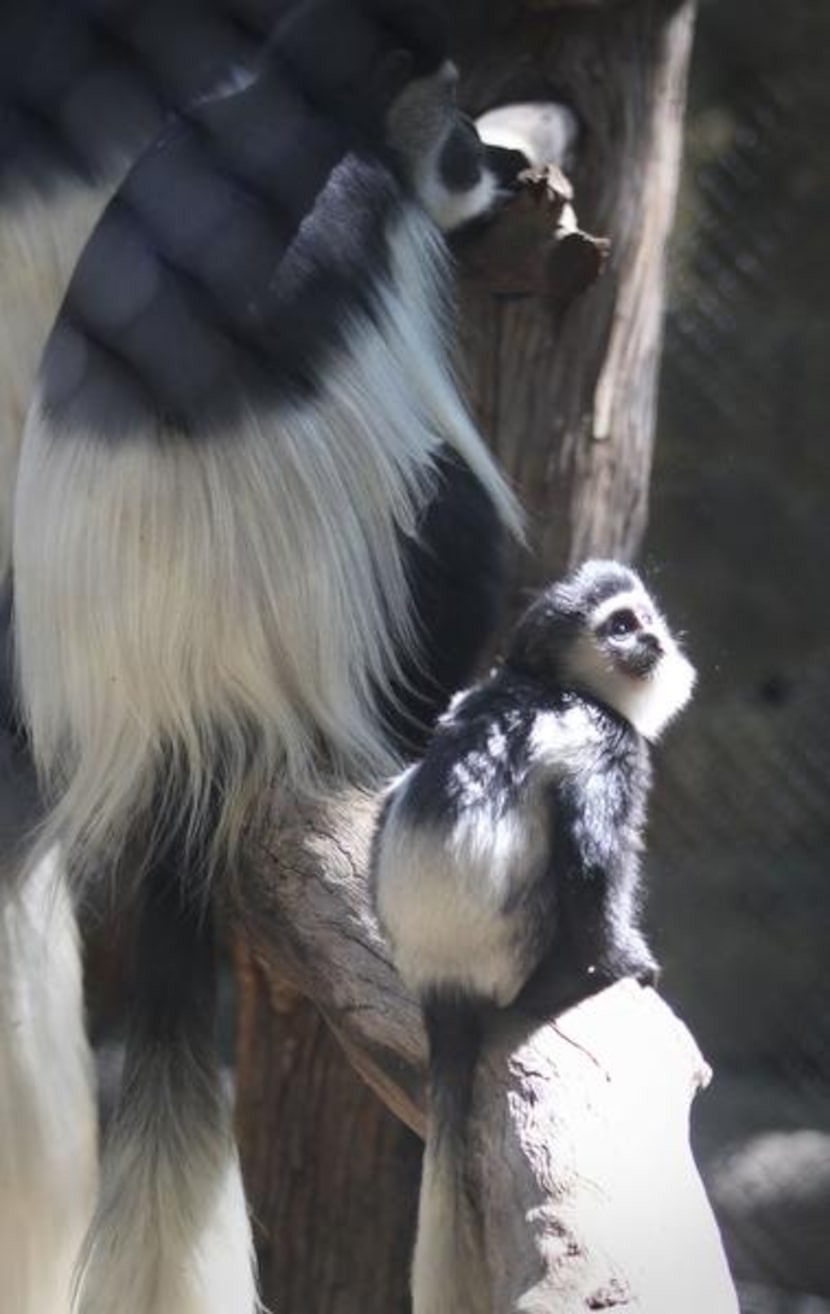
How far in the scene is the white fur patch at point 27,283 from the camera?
5.01 feet

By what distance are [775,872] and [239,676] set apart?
1489 millimetres

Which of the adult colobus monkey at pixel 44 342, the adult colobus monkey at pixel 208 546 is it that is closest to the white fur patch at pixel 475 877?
the adult colobus monkey at pixel 208 546

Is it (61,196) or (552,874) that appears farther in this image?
(61,196)

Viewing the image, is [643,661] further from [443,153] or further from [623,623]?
[443,153]

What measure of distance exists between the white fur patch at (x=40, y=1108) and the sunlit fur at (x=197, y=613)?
101 mm

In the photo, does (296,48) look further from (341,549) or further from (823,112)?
(823,112)

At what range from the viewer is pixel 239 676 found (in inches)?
53.3

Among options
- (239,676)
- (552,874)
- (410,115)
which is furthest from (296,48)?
(552,874)

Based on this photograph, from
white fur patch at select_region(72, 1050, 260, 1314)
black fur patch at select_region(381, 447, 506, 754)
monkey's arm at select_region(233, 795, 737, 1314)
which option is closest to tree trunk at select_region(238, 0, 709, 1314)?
black fur patch at select_region(381, 447, 506, 754)

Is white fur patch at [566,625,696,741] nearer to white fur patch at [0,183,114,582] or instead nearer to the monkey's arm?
the monkey's arm

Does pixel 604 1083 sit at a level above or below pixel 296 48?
below

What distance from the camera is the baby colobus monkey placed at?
0.98 m

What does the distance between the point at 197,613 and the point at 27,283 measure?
1.06 ft

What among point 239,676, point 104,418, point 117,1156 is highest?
point 104,418
